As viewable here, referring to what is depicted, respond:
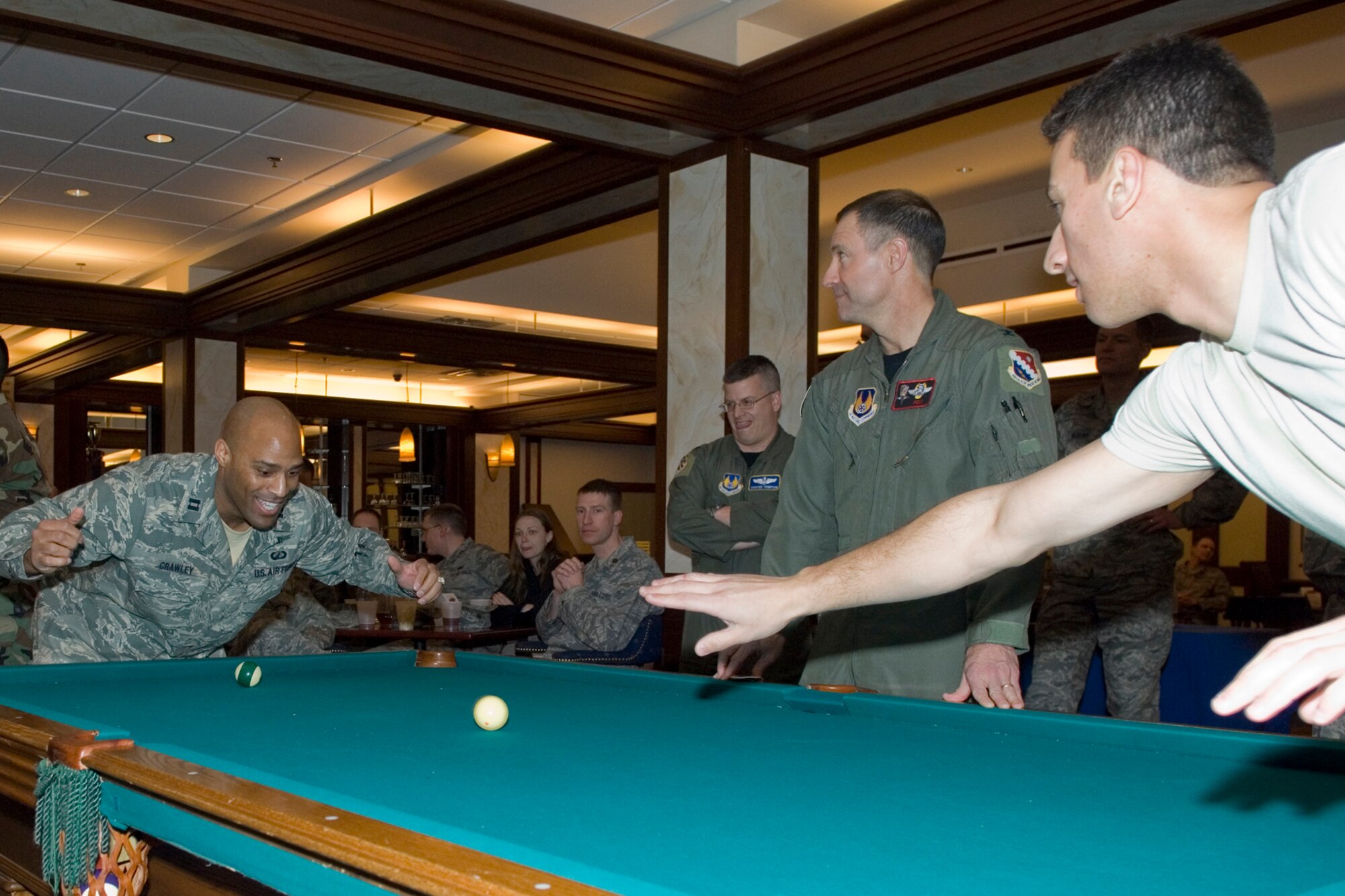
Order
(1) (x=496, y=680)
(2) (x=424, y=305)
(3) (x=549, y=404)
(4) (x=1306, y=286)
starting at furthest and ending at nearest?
1. (3) (x=549, y=404)
2. (2) (x=424, y=305)
3. (1) (x=496, y=680)
4. (4) (x=1306, y=286)

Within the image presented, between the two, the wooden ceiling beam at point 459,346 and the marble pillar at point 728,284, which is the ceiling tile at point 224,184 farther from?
the marble pillar at point 728,284

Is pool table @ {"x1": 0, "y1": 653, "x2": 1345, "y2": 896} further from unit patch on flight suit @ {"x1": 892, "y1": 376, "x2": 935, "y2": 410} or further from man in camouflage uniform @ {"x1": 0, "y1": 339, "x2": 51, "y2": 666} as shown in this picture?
man in camouflage uniform @ {"x1": 0, "y1": 339, "x2": 51, "y2": 666}

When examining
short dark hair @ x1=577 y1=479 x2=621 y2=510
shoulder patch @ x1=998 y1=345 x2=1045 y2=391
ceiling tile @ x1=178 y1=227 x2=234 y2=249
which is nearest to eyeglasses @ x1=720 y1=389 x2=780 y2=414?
short dark hair @ x1=577 y1=479 x2=621 y2=510

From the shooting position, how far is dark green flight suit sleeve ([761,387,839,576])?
9.40 ft

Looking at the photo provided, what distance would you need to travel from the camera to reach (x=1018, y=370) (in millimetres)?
2559

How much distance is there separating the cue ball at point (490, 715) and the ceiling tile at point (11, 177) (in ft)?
21.0

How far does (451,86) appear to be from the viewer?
15.5 feet

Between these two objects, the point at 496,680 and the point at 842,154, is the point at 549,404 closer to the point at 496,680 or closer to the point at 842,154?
the point at 842,154

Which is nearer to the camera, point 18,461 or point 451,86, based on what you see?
point 18,461

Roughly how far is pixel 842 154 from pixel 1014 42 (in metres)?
2.38

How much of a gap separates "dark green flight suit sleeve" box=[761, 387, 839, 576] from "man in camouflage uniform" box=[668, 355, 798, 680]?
0.92m

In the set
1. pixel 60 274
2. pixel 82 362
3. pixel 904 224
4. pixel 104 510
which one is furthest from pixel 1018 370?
pixel 82 362

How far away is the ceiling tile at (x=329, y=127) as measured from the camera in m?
6.04

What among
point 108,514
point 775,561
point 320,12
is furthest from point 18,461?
point 775,561
